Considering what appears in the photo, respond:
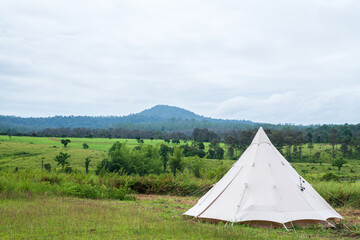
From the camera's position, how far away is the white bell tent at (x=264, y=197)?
29.2 ft

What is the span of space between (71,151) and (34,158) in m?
8.66

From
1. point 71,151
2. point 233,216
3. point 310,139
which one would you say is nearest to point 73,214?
point 233,216

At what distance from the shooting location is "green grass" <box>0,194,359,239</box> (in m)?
7.30

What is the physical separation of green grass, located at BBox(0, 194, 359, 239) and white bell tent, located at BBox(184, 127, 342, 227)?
0.37m

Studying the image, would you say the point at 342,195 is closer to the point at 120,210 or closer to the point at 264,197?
the point at 264,197

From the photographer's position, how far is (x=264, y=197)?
9.20 metres

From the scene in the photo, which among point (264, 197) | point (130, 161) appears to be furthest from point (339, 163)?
point (264, 197)

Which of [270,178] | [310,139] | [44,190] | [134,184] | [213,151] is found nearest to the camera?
[270,178]

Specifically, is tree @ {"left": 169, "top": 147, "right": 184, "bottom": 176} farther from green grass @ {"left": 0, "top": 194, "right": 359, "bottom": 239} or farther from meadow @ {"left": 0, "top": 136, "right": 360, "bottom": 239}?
green grass @ {"left": 0, "top": 194, "right": 359, "bottom": 239}

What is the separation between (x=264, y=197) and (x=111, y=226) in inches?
163

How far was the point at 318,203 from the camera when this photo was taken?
9.73 m

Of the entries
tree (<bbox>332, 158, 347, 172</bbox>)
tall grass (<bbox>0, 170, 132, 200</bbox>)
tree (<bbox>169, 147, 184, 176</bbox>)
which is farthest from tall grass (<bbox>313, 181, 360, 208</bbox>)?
tree (<bbox>332, 158, 347, 172</bbox>)

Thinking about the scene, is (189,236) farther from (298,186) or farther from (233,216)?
(298,186)

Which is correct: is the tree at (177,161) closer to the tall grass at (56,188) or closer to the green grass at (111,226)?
the tall grass at (56,188)
